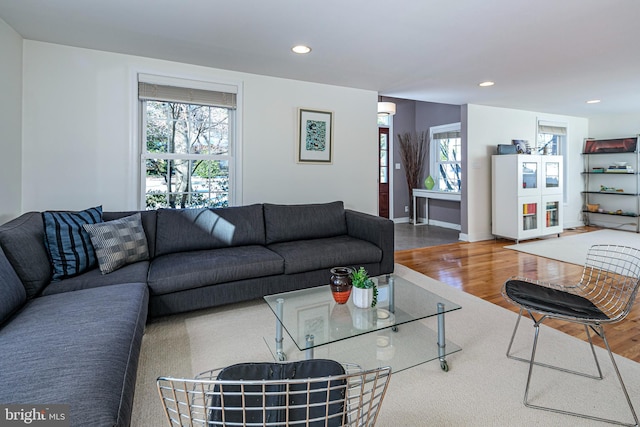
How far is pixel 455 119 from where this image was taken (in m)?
6.52

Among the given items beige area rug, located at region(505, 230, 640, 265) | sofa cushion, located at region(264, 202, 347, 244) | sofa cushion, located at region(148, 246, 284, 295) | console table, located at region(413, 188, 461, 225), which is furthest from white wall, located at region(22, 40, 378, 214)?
console table, located at region(413, 188, 461, 225)

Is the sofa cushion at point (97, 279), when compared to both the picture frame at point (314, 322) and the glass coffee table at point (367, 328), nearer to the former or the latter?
the glass coffee table at point (367, 328)

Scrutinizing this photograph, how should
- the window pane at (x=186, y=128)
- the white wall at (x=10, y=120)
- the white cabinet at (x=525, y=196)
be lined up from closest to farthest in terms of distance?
the white wall at (x=10, y=120) < the window pane at (x=186, y=128) < the white cabinet at (x=525, y=196)

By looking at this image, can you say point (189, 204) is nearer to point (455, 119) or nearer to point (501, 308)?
point (501, 308)

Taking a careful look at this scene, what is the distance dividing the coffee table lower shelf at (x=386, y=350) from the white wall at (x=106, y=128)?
2029 mm

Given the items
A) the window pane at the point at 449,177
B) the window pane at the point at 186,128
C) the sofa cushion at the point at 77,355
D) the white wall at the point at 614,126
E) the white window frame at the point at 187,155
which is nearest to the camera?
the sofa cushion at the point at 77,355

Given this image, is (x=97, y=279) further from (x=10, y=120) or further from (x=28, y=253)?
(x=10, y=120)

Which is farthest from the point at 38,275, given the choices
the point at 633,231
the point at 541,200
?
the point at 633,231

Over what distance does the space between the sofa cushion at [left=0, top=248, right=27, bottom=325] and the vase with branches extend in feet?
21.8

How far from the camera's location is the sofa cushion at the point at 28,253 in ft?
6.18

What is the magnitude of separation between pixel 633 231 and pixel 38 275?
337 inches

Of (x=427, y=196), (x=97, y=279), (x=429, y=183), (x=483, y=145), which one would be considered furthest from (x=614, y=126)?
(x=97, y=279)

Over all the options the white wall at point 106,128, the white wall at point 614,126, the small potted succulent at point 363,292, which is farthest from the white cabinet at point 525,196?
the small potted succulent at point 363,292

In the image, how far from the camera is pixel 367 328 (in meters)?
1.73
